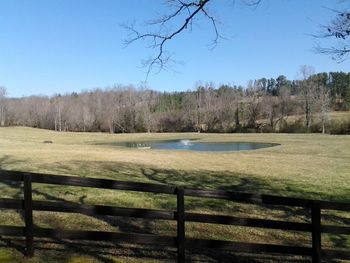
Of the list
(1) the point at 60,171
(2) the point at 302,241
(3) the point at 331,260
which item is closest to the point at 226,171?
(1) the point at 60,171

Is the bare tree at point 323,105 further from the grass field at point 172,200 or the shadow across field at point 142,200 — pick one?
the shadow across field at point 142,200

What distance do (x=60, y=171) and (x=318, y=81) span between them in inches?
3277

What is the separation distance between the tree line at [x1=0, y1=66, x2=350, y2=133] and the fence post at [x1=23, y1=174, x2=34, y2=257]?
75.3 meters

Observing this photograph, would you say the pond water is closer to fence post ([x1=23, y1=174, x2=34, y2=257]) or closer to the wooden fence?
the wooden fence

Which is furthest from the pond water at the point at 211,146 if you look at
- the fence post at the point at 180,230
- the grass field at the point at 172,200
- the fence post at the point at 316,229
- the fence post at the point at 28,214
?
the fence post at the point at 28,214

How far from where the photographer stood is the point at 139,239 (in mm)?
5668

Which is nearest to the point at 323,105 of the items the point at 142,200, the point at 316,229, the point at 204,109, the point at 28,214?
the point at 204,109

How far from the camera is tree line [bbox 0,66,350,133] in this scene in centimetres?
8919

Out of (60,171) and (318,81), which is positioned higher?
(318,81)

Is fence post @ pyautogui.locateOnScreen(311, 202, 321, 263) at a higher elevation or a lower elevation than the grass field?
higher

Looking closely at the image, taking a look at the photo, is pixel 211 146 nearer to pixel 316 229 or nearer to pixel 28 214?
pixel 316 229

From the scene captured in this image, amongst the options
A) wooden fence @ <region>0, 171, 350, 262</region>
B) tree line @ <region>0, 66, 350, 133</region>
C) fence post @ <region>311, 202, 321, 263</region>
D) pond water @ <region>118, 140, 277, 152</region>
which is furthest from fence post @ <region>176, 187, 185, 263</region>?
tree line @ <region>0, 66, 350, 133</region>

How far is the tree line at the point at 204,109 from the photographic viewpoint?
293 feet

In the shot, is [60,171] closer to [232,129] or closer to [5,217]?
[5,217]
